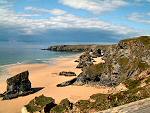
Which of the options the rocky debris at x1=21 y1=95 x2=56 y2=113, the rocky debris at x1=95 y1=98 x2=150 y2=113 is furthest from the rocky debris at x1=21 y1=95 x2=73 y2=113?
the rocky debris at x1=95 y1=98 x2=150 y2=113

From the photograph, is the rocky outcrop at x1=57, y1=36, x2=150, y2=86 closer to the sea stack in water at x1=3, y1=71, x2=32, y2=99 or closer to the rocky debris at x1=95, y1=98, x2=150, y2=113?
the sea stack in water at x1=3, y1=71, x2=32, y2=99

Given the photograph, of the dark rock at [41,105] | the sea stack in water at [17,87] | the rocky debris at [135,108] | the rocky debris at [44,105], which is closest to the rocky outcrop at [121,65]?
the sea stack in water at [17,87]

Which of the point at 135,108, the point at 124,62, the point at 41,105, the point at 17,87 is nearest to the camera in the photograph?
the point at 135,108

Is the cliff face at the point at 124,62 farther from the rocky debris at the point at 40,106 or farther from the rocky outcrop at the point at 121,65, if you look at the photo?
the rocky debris at the point at 40,106

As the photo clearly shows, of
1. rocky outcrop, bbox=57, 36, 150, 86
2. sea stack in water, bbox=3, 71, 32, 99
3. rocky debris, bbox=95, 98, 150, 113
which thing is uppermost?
rocky debris, bbox=95, 98, 150, 113

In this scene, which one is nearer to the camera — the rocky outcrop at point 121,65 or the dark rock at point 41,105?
the dark rock at point 41,105

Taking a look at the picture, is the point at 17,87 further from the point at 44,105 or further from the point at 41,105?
Answer: the point at 44,105

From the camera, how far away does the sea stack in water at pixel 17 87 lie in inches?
2115

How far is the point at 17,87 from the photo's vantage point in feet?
182

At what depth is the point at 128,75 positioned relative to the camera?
54656mm

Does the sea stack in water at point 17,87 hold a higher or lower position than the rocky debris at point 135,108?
lower

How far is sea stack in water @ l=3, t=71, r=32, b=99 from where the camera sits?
176 feet

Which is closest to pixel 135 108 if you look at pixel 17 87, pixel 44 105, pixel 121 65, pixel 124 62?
pixel 44 105

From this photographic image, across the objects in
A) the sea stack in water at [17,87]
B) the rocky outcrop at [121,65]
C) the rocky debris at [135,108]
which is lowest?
the sea stack in water at [17,87]
